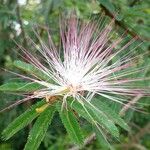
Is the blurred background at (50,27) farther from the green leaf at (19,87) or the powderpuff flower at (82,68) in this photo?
the green leaf at (19,87)

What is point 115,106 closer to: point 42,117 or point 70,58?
point 70,58

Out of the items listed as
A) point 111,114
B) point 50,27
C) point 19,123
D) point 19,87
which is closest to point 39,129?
point 19,123

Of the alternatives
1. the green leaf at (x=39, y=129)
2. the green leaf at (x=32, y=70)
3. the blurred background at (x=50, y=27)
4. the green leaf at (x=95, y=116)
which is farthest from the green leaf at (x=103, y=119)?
the blurred background at (x=50, y=27)

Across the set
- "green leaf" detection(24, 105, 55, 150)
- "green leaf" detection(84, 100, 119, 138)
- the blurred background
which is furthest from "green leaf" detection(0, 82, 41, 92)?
the blurred background

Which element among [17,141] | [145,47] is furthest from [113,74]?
[17,141]

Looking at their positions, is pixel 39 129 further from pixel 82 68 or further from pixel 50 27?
pixel 50 27

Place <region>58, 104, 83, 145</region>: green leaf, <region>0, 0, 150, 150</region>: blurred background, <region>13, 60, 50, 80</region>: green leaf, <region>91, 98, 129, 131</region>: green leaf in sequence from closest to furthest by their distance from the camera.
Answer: <region>58, 104, 83, 145</region>: green leaf → <region>91, 98, 129, 131</region>: green leaf → <region>13, 60, 50, 80</region>: green leaf → <region>0, 0, 150, 150</region>: blurred background

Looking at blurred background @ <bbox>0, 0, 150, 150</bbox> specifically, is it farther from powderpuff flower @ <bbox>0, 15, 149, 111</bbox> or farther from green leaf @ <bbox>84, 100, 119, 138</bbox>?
green leaf @ <bbox>84, 100, 119, 138</bbox>
